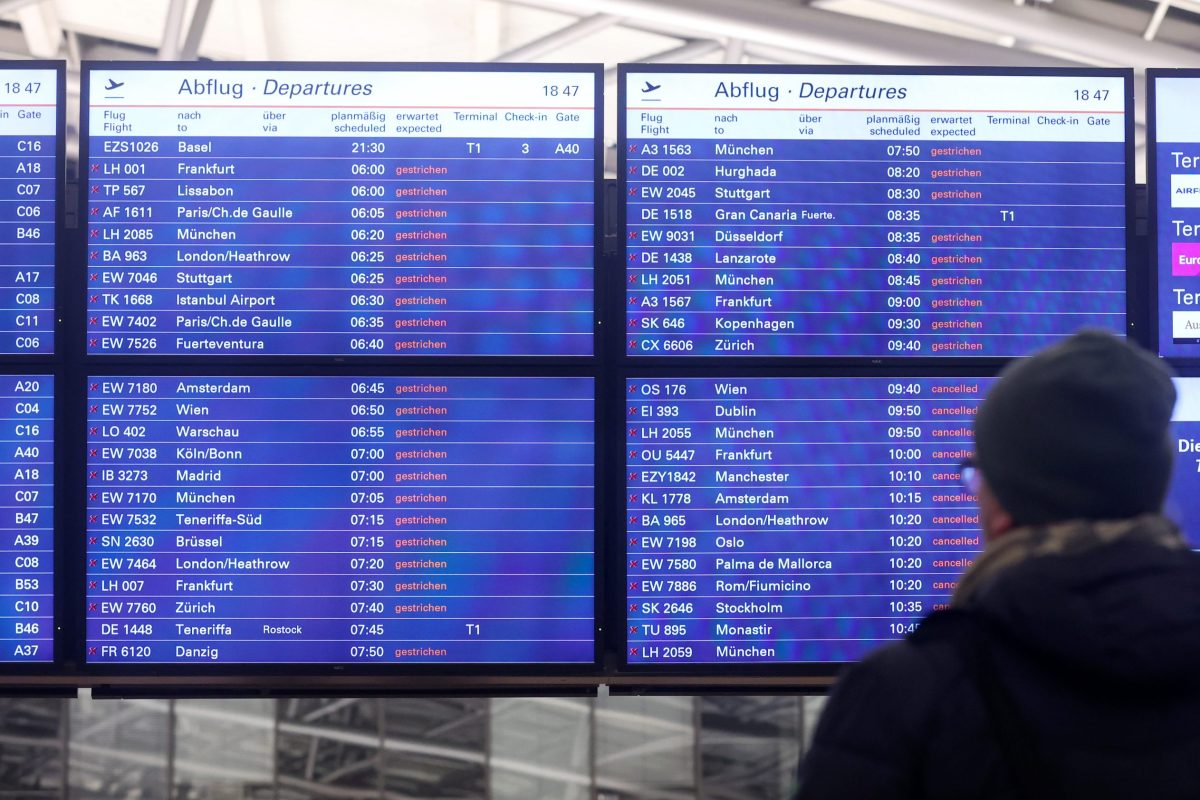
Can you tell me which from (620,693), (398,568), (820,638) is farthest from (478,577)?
(820,638)

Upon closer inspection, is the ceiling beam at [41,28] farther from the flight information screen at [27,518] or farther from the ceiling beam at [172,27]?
the flight information screen at [27,518]

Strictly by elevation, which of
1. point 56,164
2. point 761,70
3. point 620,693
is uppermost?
point 761,70

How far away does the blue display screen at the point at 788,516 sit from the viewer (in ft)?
11.3

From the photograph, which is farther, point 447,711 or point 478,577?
point 447,711

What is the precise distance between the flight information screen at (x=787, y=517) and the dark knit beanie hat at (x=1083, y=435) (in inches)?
79.0

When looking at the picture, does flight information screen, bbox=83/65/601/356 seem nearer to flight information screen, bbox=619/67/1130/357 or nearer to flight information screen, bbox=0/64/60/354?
flight information screen, bbox=0/64/60/354

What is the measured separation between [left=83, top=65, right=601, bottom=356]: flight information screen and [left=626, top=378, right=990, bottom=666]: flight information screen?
42 cm

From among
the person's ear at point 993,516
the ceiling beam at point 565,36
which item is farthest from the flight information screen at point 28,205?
the ceiling beam at point 565,36

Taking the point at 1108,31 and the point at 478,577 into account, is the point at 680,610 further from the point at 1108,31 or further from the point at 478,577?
the point at 1108,31

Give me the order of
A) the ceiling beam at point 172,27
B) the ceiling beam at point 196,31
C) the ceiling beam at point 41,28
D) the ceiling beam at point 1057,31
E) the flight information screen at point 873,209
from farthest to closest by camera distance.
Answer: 1. the ceiling beam at point 41,28
2. the ceiling beam at point 172,27
3. the ceiling beam at point 1057,31
4. the ceiling beam at point 196,31
5. the flight information screen at point 873,209

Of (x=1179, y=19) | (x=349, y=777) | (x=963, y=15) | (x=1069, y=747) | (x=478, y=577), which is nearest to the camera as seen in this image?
(x=1069, y=747)

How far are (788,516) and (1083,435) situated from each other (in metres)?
2.08

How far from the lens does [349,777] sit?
9297 millimetres

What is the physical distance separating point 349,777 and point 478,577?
647 cm
